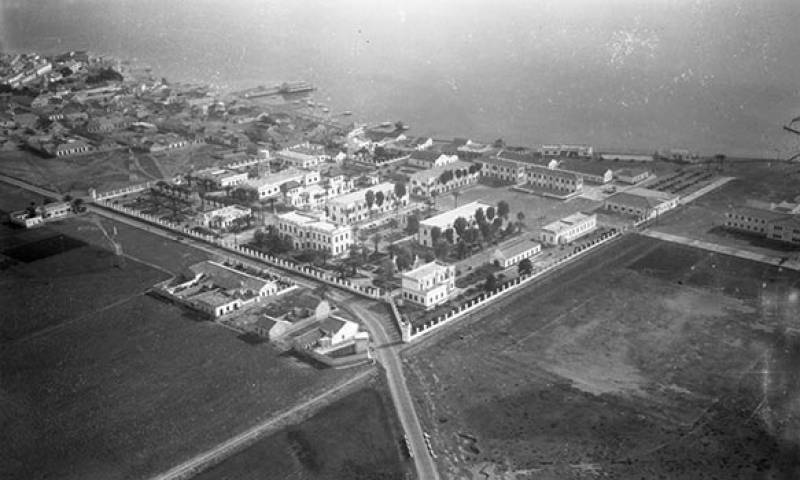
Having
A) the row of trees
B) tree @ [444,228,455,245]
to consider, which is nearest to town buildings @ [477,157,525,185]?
the row of trees

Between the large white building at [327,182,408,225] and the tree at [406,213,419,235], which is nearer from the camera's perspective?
the tree at [406,213,419,235]

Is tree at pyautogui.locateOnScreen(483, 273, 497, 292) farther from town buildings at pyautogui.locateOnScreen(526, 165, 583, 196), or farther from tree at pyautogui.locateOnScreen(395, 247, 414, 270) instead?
town buildings at pyautogui.locateOnScreen(526, 165, 583, 196)

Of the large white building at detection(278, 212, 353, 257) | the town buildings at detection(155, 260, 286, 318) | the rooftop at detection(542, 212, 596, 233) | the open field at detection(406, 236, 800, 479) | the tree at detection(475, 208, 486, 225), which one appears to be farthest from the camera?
the tree at detection(475, 208, 486, 225)

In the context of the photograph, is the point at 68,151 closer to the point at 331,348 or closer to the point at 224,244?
the point at 224,244

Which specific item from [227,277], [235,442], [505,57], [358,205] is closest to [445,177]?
[358,205]

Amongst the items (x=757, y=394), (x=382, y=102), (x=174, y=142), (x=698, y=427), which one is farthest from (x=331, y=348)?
(x=382, y=102)

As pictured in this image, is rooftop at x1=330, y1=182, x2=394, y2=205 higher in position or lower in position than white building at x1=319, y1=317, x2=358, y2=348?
higher

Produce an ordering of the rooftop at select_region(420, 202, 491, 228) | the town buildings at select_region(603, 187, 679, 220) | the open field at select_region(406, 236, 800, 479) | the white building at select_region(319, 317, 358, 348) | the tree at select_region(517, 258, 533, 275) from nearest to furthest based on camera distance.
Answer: the open field at select_region(406, 236, 800, 479), the white building at select_region(319, 317, 358, 348), the tree at select_region(517, 258, 533, 275), the rooftop at select_region(420, 202, 491, 228), the town buildings at select_region(603, 187, 679, 220)
